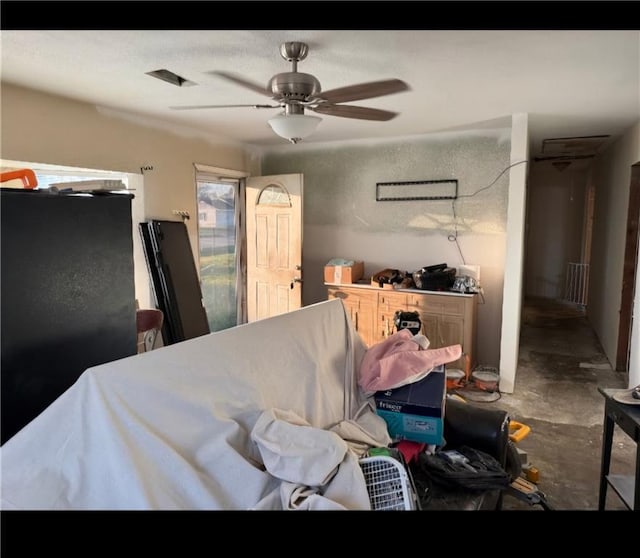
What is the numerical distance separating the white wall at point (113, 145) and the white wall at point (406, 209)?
1.14 metres

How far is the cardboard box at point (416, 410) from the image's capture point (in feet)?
6.37

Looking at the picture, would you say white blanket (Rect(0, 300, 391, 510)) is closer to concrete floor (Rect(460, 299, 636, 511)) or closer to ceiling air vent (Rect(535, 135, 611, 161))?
concrete floor (Rect(460, 299, 636, 511))

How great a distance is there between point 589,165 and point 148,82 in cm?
712

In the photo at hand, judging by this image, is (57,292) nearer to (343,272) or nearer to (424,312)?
(424,312)

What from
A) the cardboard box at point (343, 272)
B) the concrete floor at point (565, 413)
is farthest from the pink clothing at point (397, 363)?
the cardboard box at point (343, 272)

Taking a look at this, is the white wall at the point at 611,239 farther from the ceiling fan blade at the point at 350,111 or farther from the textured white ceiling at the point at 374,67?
the ceiling fan blade at the point at 350,111

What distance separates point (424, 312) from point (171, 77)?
9.52 feet

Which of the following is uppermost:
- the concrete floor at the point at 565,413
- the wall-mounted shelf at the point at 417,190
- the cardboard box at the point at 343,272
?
the wall-mounted shelf at the point at 417,190

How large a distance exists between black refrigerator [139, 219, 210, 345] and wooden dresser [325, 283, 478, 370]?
1.58 metres

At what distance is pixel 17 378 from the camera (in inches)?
49.8

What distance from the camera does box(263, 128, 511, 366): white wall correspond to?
436 cm

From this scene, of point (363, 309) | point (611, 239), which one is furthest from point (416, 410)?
point (611, 239)
